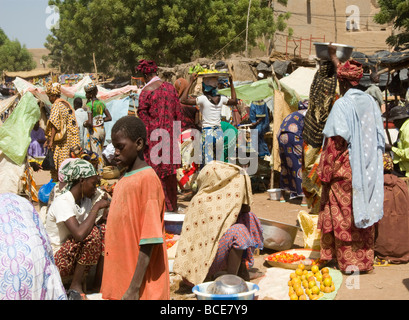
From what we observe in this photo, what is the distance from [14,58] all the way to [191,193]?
5391cm

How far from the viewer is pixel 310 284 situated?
4562mm

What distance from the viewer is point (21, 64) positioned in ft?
195

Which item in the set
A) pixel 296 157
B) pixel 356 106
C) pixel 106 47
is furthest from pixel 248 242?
pixel 106 47

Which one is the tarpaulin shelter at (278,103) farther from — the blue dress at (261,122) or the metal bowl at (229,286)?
the metal bowl at (229,286)

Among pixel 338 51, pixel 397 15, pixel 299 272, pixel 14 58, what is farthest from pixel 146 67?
pixel 14 58

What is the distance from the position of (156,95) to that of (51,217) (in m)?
2.77

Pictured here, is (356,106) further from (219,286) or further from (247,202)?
(219,286)

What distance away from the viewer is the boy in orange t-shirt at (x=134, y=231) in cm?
272

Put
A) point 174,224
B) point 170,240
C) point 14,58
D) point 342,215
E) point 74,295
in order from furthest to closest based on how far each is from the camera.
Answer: point 14,58, point 174,224, point 170,240, point 342,215, point 74,295

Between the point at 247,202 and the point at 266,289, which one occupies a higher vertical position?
the point at 247,202

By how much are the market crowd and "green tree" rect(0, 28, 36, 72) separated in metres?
51.1

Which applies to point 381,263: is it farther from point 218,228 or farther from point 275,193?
point 275,193

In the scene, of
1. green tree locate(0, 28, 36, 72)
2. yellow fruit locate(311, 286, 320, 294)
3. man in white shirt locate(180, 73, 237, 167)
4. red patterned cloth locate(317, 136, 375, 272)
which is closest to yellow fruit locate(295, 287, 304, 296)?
yellow fruit locate(311, 286, 320, 294)

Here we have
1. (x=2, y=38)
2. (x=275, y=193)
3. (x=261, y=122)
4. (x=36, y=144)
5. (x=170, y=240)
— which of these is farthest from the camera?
(x=2, y=38)
